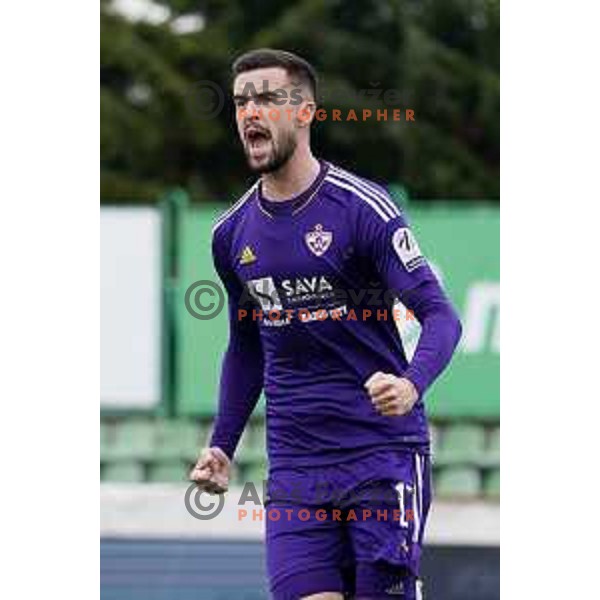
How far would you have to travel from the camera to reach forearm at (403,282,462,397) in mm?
5809

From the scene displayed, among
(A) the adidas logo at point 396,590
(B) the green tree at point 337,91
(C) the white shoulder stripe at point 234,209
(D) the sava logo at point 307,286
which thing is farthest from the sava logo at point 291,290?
(B) the green tree at point 337,91

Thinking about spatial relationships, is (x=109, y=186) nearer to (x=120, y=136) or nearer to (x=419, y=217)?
(x=120, y=136)

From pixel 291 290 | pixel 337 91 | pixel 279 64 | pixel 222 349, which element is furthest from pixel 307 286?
pixel 337 91

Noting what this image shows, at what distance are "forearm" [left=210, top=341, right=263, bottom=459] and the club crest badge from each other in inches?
23.5

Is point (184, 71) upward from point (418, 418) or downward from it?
upward

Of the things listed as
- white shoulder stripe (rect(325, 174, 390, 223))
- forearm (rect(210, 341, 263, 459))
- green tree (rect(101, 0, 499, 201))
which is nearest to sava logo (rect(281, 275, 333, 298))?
white shoulder stripe (rect(325, 174, 390, 223))

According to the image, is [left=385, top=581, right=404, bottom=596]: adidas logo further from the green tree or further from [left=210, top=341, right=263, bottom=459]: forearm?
the green tree

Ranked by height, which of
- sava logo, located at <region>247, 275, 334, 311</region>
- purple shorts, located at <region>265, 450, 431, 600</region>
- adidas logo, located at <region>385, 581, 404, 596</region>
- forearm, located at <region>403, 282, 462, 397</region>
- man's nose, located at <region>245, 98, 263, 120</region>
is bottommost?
adidas logo, located at <region>385, 581, 404, 596</region>

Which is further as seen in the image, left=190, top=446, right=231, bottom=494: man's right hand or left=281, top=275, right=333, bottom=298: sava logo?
left=190, top=446, right=231, bottom=494: man's right hand

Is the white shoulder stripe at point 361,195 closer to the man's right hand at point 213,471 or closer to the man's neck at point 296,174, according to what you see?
the man's neck at point 296,174

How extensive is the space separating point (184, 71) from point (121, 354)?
1037 cm

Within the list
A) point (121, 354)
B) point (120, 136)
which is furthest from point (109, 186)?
point (121, 354)
